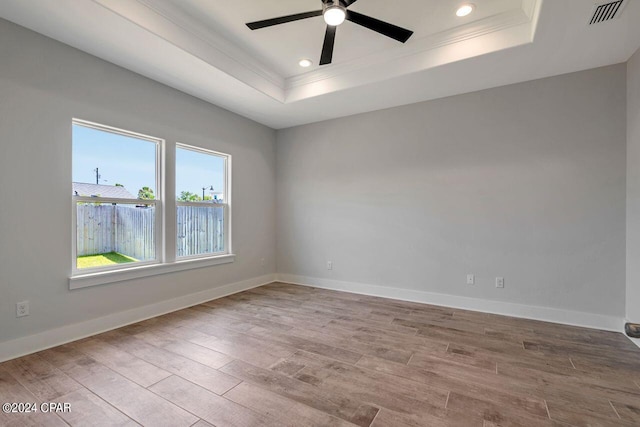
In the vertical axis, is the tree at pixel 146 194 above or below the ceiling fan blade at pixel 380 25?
below

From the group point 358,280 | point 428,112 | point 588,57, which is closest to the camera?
point 588,57

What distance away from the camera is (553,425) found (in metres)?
1.62

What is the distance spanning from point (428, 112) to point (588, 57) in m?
1.61

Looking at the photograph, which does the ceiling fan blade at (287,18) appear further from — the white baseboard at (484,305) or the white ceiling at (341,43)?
the white baseboard at (484,305)

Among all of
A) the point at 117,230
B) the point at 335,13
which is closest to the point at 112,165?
the point at 117,230

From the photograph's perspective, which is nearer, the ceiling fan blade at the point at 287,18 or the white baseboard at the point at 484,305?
the ceiling fan blade at the point at 287,18

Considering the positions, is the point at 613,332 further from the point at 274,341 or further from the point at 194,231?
the point at 194,231

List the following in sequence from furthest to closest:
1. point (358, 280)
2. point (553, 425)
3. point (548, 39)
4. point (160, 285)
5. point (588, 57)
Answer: point (358, 280) → point (160, 285) → point (588, 57) → point (548, 39) → point (553, 425)

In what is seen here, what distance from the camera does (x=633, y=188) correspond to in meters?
2.78

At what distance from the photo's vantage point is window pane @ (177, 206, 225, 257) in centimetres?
381

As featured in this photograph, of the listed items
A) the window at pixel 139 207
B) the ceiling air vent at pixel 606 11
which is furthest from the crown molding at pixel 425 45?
the window at pixel 139 207

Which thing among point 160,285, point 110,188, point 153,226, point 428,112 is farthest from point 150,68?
point 428,112

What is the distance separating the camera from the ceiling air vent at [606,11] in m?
2.11

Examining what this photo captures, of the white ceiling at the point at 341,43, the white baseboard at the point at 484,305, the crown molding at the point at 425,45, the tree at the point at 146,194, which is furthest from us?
the tree at the point at 146,194
